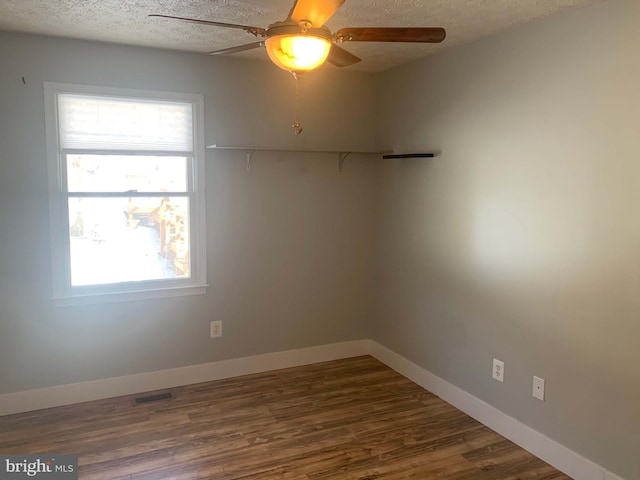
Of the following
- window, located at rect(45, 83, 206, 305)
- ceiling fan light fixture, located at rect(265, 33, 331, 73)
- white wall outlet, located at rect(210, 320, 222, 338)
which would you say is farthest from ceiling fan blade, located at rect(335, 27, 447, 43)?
white wall outlet, located at rect(210, 320, 222, 338)

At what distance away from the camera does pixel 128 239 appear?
352cm

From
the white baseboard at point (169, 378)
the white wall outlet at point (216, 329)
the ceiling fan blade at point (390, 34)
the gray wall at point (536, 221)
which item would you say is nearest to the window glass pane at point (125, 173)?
the white wall outlet at point (216, 329)

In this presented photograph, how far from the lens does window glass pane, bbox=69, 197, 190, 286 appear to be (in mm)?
3383

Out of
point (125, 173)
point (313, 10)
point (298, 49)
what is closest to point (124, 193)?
point (125, 173)

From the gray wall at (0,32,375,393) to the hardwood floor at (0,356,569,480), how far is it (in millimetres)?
374

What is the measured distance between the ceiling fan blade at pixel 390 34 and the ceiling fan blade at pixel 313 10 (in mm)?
141

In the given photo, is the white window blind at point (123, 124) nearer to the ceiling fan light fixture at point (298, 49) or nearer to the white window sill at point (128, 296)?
the white window sill at point (128, 296)

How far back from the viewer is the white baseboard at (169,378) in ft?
10.8

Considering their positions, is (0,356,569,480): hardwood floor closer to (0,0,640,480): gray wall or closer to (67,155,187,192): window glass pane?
(0,0,640,480): gray wall

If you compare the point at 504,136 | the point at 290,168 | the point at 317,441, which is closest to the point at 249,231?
the point at 290,168

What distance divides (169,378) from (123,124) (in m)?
1.81

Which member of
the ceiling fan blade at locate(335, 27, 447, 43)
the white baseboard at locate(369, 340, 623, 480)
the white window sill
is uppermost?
the ceiling fan blade at locate(335, 27, 447, 43)

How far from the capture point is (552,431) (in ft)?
9.11

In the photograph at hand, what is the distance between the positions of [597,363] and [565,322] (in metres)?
0.25
